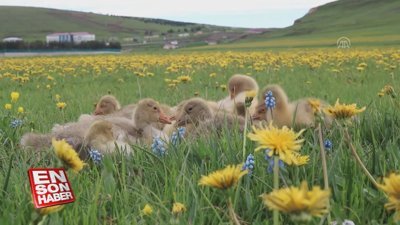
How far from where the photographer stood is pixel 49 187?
1241 mm

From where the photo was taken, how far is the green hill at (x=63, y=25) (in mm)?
100000

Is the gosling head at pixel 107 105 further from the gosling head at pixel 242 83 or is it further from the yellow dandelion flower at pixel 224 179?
the yellow dandelion flower at pixel 224 179

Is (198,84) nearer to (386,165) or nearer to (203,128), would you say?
(203,128)

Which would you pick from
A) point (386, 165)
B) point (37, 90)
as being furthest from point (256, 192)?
point (37, 90)

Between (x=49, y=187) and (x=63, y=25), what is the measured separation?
10712 cm

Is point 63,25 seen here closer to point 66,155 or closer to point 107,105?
point 107,105

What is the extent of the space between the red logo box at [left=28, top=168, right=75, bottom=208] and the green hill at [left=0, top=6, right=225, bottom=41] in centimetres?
9487

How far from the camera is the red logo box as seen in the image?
45.8 inches

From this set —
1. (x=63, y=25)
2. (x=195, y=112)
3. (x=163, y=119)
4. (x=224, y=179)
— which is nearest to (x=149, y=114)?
(x=163, y=119)

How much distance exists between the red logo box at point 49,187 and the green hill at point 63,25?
94.9 metres

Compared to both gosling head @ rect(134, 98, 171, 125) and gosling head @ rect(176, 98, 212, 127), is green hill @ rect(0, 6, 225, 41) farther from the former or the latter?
gosling head @ rect(176, 98, 212, 127)

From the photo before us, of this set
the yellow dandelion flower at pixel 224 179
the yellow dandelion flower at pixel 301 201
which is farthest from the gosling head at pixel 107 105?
the yellow dandelion flower at pixel 301 201

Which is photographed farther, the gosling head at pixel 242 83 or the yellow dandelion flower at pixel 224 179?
the gosling head at pixel 242 83

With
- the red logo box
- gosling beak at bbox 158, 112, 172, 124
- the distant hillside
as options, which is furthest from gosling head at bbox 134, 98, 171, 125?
the distant hillside
